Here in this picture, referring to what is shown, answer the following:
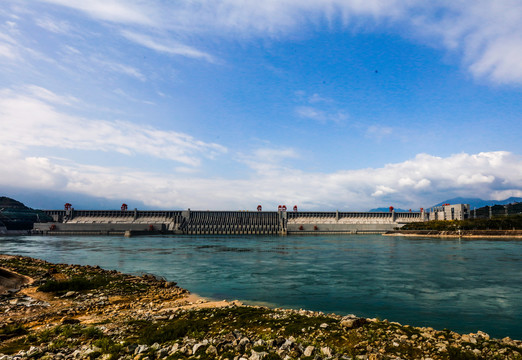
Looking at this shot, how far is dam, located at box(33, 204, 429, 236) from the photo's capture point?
457 ft

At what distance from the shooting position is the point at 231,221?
498 feet

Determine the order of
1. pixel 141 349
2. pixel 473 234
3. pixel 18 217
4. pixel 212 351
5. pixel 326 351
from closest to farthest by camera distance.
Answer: pixel 326 351 < pixel 212 351 < pixel 141 349 < pixel 473 234 < pixel 18 217

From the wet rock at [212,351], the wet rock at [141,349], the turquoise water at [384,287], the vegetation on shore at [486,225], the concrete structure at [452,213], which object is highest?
the concrete structure at [452,213]

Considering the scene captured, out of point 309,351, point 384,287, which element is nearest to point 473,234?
point 384,287

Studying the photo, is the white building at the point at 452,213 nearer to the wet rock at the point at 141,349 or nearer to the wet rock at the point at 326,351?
the wet rock at the point at 326,351

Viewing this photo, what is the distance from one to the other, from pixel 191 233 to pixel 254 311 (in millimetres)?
132262

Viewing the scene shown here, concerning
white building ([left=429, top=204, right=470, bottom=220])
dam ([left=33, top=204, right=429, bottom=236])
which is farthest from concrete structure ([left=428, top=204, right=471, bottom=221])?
dam ([left=33, top=204, right=429, bottom=236])

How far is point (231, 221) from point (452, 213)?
103535mm

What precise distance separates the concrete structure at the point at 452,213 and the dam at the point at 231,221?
4099mm

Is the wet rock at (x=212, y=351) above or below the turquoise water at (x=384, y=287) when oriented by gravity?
above

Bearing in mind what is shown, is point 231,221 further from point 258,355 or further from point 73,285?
point 258,355

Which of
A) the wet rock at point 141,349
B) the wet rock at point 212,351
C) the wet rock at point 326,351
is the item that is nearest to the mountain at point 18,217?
the wet rock at point 141,349

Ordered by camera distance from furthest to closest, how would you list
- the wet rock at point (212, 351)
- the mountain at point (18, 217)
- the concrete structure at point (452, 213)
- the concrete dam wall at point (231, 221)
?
the concrete structure at point (452, 213), the concrete dam wall at point (231, 221), the mountain at point (18, 217), the wet rock at point (212, 351)

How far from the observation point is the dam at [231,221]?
139 meters
